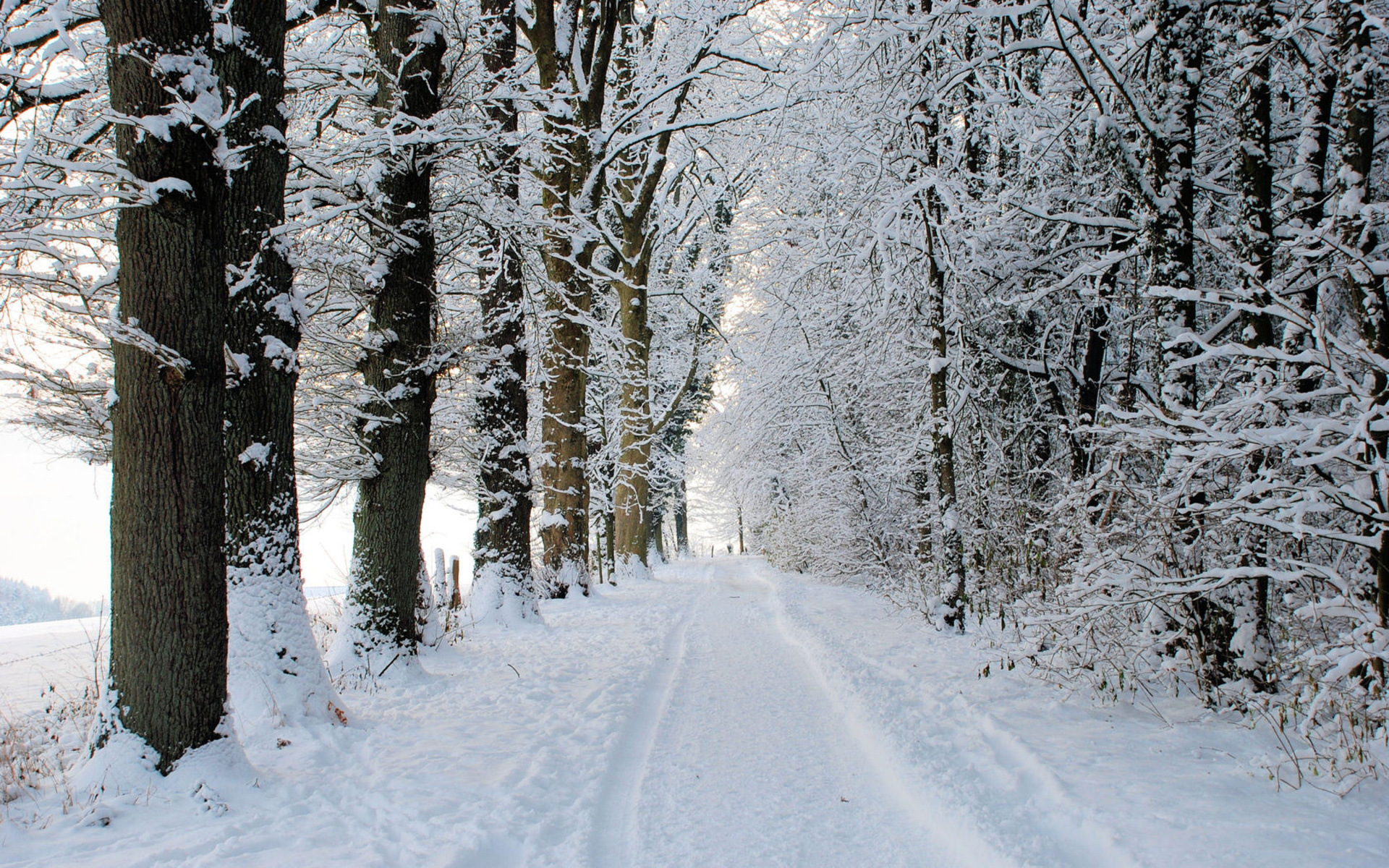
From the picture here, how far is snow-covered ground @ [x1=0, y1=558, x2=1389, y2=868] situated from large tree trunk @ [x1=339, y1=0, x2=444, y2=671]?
753 mm

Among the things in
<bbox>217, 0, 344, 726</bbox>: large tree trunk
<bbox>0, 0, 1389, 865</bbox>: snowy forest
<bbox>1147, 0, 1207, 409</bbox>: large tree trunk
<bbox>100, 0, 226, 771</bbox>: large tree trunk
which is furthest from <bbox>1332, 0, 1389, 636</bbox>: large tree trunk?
<bbox>217, 0, 344, 726</bbox>: large tree trunk

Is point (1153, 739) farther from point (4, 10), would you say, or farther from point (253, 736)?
point (4, 10)

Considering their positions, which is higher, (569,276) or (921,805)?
(569,276)

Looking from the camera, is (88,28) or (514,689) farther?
(514,689)

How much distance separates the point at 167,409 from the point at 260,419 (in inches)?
51.8

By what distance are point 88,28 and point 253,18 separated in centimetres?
215

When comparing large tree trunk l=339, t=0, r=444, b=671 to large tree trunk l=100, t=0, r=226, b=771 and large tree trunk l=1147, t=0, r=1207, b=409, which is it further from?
large tree trunk l=1147, t=0, r=1207, b=409

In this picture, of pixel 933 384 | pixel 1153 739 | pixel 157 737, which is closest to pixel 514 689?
pixel 157 737

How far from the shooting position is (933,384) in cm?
882

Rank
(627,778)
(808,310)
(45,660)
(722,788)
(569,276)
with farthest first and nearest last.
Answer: (808,310) < (569,276) < (45,660) < (627,778) < (722,788)

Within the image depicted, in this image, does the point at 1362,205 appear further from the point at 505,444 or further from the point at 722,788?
the point at 505,444

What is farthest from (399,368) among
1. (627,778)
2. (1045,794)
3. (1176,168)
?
(1176,168)

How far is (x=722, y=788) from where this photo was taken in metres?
4.04

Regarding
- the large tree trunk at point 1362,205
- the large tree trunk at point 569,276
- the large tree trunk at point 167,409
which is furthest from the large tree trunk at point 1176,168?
the large tree trunk at point 569,276
